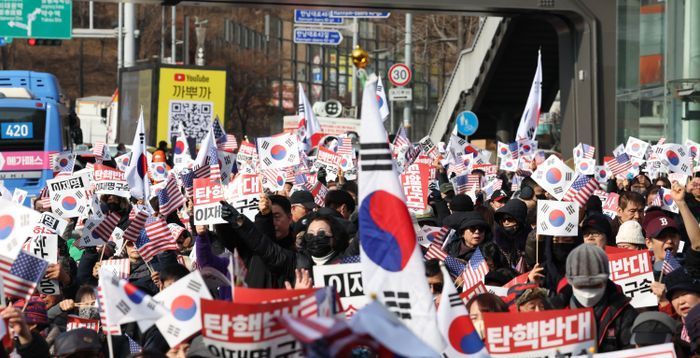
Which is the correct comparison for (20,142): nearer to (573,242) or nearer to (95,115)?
(573,242)

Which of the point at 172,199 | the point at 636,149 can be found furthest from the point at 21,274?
the point at 636,149

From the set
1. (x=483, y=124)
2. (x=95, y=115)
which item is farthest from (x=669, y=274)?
(x=95, y=115)

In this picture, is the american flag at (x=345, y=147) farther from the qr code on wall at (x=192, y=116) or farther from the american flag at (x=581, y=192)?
the qr code on wall at (x=192, y=116)

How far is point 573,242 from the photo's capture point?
32.5 ft

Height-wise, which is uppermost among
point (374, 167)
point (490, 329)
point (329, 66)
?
point (329, 66)

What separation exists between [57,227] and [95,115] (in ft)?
153

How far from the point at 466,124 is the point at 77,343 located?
19.6 m

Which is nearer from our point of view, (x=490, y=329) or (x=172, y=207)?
(x=490, y=329)

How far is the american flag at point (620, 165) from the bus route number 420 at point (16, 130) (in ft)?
47.1

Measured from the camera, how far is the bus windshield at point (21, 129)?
28250mm

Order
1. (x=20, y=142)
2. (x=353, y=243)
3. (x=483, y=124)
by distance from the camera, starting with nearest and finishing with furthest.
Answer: (x=353, y=243) → (x=20, y=142) → (x=483, y=124)

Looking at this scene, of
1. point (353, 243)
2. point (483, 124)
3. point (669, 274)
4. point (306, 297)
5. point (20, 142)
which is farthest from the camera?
point (483, 124)

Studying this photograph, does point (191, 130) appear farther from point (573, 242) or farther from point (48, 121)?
point (573, 242)

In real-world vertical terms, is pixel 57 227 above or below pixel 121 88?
Answer: below
